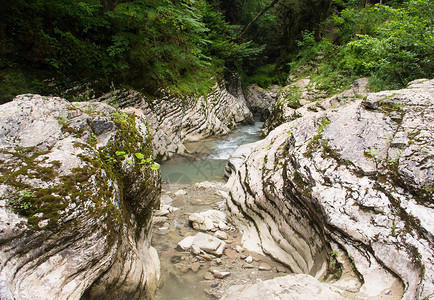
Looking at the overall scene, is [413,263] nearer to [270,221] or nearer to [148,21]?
[270,221]

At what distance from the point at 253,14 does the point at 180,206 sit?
21131 millimetres

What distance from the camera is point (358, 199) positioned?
9.52 feet

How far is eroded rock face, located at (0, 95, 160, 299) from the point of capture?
72.4 inches

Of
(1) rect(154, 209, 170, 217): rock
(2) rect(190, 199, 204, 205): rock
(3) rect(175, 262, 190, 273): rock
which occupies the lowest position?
(2) rect(190, 199, 204, 205): rock

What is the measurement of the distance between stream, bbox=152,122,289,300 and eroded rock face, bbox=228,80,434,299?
→ 0.45 m

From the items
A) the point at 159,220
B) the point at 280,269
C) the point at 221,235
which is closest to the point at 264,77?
the point at 159,220

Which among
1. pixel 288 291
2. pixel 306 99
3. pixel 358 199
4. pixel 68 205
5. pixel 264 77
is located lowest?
pixel 288 291

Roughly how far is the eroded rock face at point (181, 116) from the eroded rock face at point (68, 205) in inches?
73.5

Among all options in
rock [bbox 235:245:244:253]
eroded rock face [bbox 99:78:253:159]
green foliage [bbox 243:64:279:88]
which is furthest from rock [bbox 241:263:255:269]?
green foliage [bbox 243:64:279:88]

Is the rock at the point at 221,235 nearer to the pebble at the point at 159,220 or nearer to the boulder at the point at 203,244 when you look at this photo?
the boulder at the point at 203,244

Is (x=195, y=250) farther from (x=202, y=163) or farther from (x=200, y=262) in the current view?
(x=202, y=163)

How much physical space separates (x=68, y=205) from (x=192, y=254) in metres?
2.42

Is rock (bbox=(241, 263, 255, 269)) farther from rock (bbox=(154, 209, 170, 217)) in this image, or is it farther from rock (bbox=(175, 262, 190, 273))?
rock (bbox=(154, 209, 170, 217))

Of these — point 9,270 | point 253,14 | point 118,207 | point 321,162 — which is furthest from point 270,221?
point 253,14
